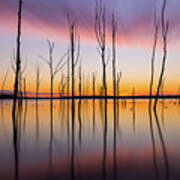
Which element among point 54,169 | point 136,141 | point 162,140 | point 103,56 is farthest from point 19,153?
point 103,56

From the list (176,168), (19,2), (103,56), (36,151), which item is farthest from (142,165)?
(103,56)

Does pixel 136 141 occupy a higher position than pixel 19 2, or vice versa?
Answer: pixel 19 2

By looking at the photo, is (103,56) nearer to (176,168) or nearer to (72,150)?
(72,150)

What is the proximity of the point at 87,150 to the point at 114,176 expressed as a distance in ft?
6.54

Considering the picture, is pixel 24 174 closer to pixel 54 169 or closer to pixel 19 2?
pixel 54 169

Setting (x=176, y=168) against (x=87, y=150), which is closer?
(x=176, y=168)

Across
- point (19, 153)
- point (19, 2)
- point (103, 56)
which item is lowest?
point (19, 153)

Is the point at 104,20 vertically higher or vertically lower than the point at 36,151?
higher

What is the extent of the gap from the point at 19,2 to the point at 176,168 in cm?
1335

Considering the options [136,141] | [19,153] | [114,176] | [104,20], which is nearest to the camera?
[114,176]

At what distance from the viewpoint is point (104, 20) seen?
1836cm

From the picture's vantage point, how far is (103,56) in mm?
18703

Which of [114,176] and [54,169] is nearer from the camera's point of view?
[114,176]

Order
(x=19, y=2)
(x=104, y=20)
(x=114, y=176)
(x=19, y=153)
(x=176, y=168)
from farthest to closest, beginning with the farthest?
1. (x=104, y=20)
2. (x=19, y=2)
3. (x=19, y=153)
4. (x=176, y=168)
5. (x=114, y=176)
